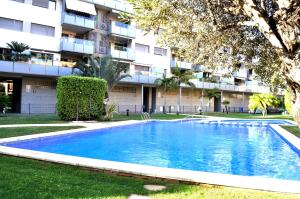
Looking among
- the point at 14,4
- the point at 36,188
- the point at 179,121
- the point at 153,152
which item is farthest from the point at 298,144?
the point at 14,4

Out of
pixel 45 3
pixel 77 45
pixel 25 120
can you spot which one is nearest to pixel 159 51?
pixel 77 45

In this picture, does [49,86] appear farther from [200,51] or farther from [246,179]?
[246,179]

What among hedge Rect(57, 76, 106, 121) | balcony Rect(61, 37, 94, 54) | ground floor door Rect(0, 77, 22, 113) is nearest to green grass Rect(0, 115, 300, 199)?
hedge Rect(57, 76, 106, 121)

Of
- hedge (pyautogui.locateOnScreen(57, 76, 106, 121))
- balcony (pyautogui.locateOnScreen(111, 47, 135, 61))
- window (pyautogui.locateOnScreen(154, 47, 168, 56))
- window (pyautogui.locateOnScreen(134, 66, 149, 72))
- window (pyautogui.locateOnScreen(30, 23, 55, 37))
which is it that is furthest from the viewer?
window (pyautogui.locateOnScreen(154, 47, 168, 56))

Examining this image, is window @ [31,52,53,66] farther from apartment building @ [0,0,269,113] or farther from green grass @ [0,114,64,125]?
green grass @ [0,114,64,125]

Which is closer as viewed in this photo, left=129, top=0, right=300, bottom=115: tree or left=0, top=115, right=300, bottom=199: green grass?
left=0, top=115, right=300, bottom=199: green grass

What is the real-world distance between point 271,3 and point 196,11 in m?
1.96

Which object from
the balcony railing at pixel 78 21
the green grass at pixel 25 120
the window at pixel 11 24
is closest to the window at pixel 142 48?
the balcony railing at pixel 78 21

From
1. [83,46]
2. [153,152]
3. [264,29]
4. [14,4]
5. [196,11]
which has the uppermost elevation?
[14,4]

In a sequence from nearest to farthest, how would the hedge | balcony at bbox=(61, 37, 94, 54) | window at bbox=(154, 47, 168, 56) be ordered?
the hedge → balcony at bbox=(61, 37, 94, 54) → window at bbox=(154, 47, 168, 56)

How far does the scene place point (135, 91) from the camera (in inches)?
1628

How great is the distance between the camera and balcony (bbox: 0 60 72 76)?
2722cm

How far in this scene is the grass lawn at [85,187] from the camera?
5496 millimetres

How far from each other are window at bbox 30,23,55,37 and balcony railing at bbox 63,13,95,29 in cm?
161
